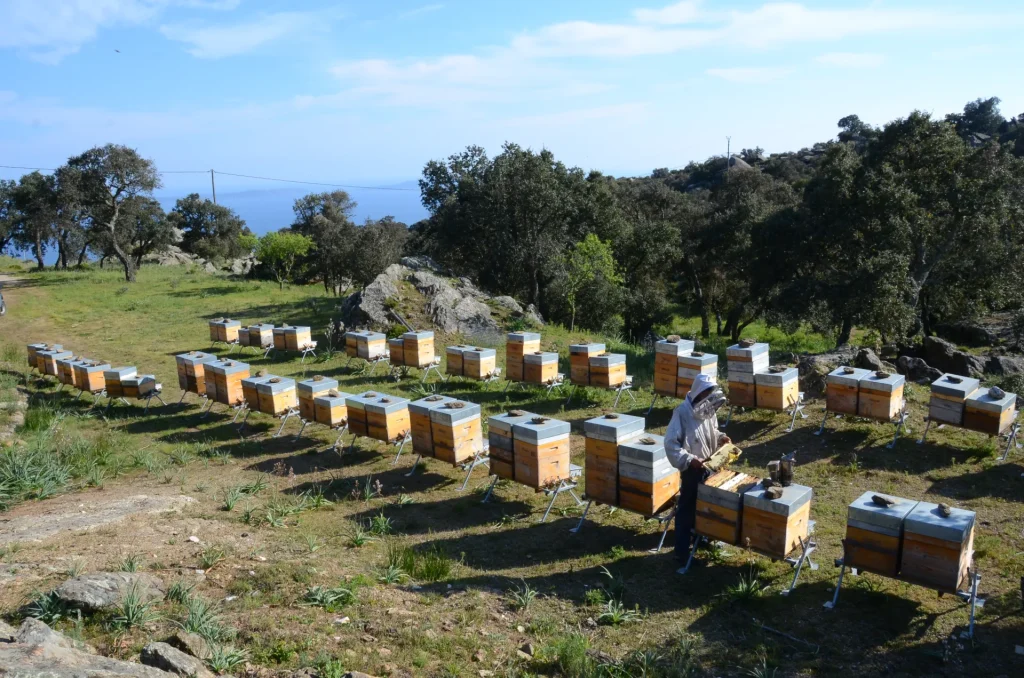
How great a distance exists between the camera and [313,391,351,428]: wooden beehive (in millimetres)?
14164

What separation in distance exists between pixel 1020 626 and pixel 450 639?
19.9 feet

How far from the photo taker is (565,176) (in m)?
35.1

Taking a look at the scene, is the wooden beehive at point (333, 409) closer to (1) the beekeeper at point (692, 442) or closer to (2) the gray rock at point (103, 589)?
(2) the gray rock at point (103, 589)

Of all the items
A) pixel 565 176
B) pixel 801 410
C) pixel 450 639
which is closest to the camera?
pixel 450 639

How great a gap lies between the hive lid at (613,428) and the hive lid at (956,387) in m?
6.10

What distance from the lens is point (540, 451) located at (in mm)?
10398

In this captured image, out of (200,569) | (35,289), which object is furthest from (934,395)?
(35,289)

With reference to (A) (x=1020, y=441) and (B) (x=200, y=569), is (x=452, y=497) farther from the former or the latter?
(A) (x=1020, y=441)

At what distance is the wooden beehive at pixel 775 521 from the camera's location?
7.83 metres

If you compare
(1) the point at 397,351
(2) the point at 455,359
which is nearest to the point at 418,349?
(1) the point at 397,351

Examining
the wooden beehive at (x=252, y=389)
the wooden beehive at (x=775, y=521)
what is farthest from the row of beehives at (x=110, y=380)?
the wooden beehive at (x=775, y=521)

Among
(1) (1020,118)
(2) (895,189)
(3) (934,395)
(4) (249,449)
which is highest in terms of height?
(1) (1020,118)

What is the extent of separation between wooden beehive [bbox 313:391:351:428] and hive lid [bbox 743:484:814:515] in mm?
8653

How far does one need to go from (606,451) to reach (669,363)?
19.0 feet
